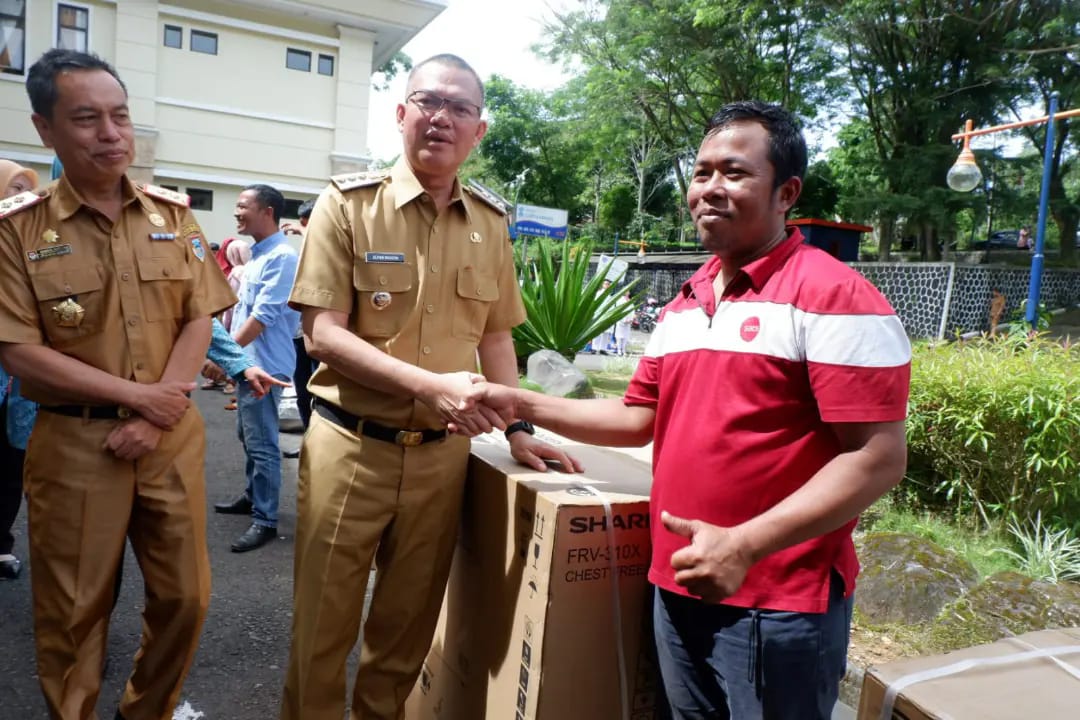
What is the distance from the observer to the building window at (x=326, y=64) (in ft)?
48.9

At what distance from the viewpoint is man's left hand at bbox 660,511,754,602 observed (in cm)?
125

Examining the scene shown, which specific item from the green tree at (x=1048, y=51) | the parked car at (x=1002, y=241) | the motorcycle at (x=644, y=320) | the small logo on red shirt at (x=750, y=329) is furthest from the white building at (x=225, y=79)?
the parked car at (x=1002, y=241)

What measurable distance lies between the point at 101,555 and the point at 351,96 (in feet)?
47.3

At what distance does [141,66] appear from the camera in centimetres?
1352

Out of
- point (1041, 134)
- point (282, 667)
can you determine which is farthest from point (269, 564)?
point (1041, 134)

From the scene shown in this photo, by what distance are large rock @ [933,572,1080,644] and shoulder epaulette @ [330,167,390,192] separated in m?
2.55

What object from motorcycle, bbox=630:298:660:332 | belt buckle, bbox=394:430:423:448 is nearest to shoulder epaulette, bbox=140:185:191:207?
belt buckle, bbox=394:430:423:448

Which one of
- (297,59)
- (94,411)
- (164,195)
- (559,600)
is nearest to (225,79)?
(297,59)

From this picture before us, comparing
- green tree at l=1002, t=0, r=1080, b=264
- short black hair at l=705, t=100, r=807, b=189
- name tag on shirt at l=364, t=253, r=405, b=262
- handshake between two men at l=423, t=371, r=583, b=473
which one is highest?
green tree at l=1002, t=0, r=1080, b=264

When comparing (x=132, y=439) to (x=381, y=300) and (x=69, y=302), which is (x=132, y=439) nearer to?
(x=69, y=302)

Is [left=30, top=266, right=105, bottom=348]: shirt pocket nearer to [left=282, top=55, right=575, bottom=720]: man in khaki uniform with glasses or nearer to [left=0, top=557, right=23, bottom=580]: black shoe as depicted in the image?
[left=282, top=55, right=575, bottom=720]: man in khaki uniform with glasses

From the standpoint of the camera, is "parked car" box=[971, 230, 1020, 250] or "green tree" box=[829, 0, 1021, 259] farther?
"parked car" box=[971, 230, 1020, 250]

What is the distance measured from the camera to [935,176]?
55.5 ft

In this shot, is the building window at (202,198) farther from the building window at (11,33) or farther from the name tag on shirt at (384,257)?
the name tag on shirt at (384,257)
